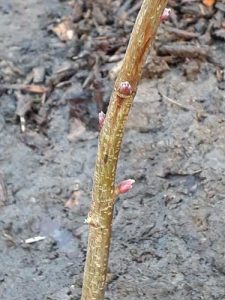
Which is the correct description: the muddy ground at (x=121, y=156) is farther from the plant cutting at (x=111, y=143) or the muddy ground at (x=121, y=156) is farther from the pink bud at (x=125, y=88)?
the pink bud at (x=125, y=88)

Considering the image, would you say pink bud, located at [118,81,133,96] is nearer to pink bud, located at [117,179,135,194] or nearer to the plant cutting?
the plant cutting

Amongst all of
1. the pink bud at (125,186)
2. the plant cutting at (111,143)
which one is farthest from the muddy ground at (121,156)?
the pink bud at (125,186)

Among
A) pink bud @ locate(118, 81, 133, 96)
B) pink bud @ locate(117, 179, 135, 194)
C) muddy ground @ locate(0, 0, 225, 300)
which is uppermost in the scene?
pink bud @ locate(118, 81, 133, 96)

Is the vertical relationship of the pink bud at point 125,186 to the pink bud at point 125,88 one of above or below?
below

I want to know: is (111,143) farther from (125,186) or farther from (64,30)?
(64,30)

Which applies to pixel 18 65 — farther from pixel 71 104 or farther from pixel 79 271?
pixel 79 271

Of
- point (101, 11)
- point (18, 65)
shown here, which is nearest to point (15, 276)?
point (18, 65)

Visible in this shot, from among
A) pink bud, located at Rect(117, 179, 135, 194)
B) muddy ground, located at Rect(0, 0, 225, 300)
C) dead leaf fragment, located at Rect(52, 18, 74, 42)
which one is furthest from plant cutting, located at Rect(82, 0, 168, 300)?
dead leaf fragment, located at Rect(52, 18, 74, 42)
